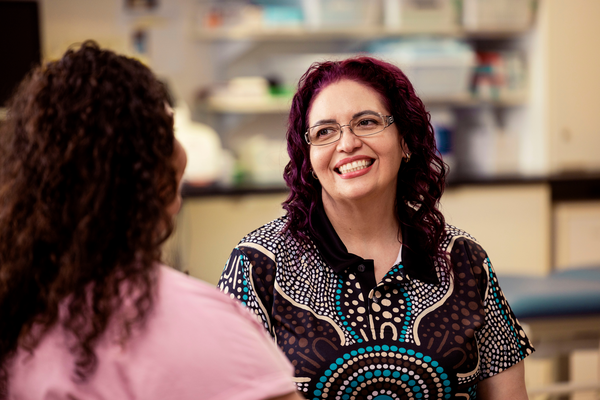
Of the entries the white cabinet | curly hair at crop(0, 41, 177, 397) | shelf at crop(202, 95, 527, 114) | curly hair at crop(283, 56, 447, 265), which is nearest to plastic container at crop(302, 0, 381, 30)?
shelf at crop(202, 95, 527, 114)

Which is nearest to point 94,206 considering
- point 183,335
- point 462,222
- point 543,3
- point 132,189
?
point 132,189

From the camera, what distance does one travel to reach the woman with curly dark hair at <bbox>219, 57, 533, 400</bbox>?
127cm

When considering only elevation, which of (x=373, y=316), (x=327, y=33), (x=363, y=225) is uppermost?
(x=327, y=33)

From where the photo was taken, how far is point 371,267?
1370 millimetres

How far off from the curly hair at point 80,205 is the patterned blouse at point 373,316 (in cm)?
59

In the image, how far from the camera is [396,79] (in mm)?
1469

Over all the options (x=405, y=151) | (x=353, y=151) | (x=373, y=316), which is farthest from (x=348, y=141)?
(x=373, y=316)

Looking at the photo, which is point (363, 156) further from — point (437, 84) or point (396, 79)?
point (437, 84)

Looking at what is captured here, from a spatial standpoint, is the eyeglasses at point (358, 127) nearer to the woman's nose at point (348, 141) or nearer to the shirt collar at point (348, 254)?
the woman's nose at point (348, 141)

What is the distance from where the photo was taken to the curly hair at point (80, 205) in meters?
0.71

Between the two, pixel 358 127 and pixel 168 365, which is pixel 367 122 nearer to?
pixel 358 127

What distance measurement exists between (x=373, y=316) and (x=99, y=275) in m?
0.71

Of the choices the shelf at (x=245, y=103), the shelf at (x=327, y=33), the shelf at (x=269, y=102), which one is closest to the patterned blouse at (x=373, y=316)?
the shelf at (x=269, y=102)

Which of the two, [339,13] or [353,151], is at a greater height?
[339,13]
